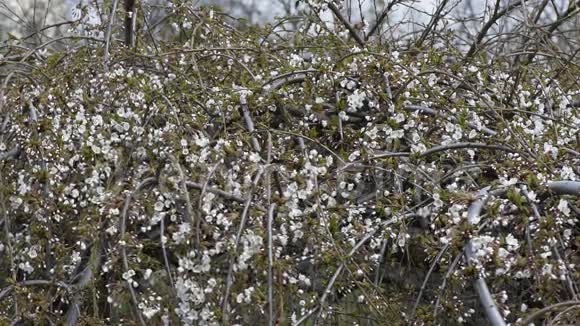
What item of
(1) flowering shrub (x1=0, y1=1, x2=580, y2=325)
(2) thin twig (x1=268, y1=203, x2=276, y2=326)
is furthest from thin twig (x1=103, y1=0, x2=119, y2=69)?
(2) thin twig (x1=268, y1=203, x2=276, y2=326)

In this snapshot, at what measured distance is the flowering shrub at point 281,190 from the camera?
2.50 meters

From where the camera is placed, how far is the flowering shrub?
2.50 meters

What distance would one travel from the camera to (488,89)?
3537 millimetres

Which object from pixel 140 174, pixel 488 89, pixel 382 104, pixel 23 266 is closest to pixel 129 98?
pixel 140 174

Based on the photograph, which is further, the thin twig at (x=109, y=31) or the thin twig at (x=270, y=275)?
the thin twig at (x=109, y=31)

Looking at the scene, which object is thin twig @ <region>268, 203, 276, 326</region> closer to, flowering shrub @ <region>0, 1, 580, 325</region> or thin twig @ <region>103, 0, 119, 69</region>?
flowering shrub @ <region>0, 1, 580, 325</region>

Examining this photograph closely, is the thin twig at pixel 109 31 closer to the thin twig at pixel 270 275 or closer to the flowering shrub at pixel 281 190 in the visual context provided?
the flowering shrub at pixel 281 190

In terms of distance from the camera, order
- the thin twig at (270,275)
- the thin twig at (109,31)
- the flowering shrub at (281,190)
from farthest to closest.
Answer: the thin twig at (109,31) < the flowering shrub at (281,190) < the thin twig at (270,275)

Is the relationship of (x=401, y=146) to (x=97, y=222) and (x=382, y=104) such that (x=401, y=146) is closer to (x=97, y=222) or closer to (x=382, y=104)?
(x=382, y=104)

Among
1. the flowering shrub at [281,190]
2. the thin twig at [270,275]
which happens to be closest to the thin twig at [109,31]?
the flowering shrub at [281,190]

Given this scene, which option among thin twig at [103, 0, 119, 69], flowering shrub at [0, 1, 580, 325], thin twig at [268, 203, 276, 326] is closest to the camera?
thin twig at [268, 203, 276, 326]

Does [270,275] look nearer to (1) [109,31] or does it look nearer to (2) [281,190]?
(2) [281,190]

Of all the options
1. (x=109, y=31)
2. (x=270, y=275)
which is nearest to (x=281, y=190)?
(x=270, y=275)

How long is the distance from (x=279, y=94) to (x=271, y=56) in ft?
1.37
